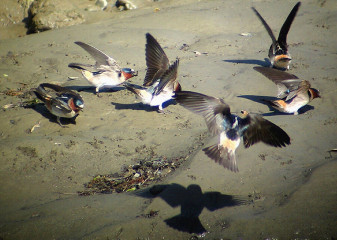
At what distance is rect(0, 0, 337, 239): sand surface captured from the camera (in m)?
3.33

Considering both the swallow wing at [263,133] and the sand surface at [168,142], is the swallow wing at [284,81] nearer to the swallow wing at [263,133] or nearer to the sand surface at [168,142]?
the sand surface at [168,142]

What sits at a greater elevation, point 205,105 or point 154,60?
point 205,105

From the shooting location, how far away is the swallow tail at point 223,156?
12.3 ft

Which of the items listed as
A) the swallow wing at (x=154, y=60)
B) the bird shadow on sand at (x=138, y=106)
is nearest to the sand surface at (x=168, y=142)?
the bird shadow on sand at (x=138, y=106)

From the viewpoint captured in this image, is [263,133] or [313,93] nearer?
[263,133]

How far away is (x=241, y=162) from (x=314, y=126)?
146cm

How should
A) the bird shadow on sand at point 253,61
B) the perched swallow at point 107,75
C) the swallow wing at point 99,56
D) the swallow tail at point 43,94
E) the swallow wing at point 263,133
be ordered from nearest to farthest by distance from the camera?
the swallow wing at point 263,133
the swallow tail at point 43,94
the perched swallow at point 107,75
the swallow wing at point 99,56
the bird shadow on sand at point 253,61

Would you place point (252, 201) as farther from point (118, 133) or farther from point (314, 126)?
point (118, 133)

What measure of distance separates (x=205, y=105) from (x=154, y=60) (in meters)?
2.30

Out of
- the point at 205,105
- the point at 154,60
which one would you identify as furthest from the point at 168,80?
the point at 205,105

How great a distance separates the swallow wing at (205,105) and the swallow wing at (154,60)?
2.05 m

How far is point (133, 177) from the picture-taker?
4.34m

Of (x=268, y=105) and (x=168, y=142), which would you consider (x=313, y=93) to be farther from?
(x=168, y=142)

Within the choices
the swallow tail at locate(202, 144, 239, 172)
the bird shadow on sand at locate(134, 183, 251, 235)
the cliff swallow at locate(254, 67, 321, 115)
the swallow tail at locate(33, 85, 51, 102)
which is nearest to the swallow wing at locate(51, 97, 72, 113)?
the swallow tail at locate(33, 85, 51, 102)
